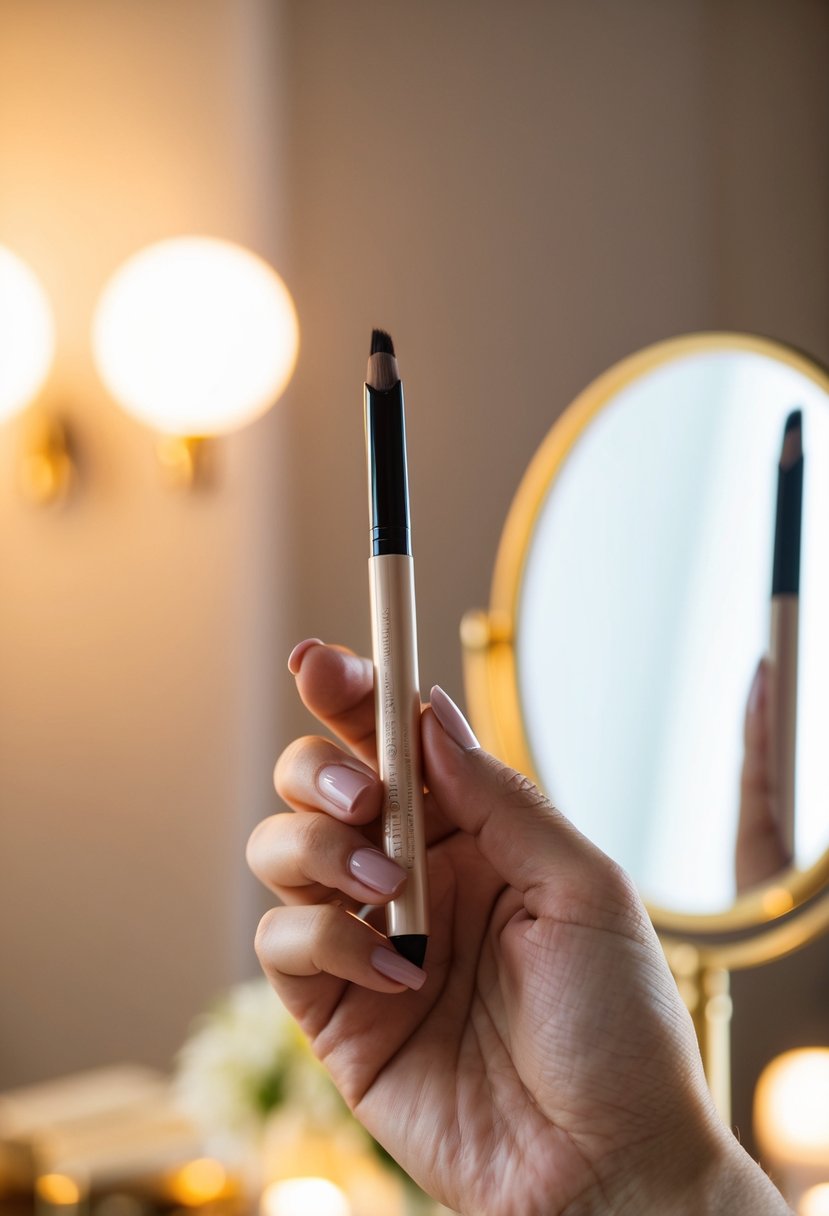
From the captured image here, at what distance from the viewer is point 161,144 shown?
1.34 meters

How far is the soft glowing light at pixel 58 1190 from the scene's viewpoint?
84 cm

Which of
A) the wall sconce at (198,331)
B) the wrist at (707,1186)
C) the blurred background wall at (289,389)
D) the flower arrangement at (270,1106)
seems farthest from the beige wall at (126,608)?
the wrist at (707,1186)

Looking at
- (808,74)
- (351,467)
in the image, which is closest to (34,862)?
(351,467)

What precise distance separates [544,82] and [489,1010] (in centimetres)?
90

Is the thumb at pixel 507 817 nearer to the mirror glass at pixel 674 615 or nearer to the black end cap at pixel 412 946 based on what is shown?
the black end cap at pixel 412 946

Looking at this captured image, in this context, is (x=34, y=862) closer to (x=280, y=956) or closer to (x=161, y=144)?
(x=161, y=144)

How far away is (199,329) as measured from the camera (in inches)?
45.3

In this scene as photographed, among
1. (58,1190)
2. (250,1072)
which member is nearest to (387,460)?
(250,1072)

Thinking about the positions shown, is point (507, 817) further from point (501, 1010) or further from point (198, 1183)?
point (198, 1183)

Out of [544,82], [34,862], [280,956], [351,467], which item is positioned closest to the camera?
[280,956]

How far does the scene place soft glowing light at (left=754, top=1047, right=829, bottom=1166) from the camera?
34.5 inches

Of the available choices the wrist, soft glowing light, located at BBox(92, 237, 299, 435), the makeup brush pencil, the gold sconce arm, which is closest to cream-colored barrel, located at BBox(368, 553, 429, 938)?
the makeup brush pencil

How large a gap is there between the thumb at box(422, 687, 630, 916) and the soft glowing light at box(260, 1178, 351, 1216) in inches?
21.8

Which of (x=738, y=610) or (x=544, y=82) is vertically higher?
(x=544, y=82)
